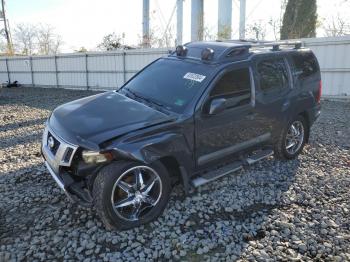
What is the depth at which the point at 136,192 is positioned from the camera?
3609mm

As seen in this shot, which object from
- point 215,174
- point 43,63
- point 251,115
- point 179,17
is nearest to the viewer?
point 215,174

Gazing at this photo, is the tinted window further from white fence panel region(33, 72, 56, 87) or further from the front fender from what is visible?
white fence panel region(33, 72, 56, 87)

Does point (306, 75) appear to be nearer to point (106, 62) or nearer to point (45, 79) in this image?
point (106, 62)

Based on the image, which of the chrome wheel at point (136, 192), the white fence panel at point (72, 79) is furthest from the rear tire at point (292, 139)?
the white fence panel at point (72, 79)

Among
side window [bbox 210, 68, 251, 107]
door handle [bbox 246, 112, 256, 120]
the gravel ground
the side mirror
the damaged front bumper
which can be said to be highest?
side window [bbox 210, 68, 251, 107]

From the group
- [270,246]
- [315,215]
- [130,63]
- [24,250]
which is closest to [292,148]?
[315,215]

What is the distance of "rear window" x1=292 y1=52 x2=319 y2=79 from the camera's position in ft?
18.0

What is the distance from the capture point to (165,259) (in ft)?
10.4

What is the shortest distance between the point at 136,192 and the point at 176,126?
91 centimetres

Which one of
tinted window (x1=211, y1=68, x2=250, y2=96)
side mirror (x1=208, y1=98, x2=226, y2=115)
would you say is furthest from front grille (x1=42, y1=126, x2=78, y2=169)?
tinted window (x1=211, y1=68, x2=250, y2=96)

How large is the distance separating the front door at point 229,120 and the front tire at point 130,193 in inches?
27.9

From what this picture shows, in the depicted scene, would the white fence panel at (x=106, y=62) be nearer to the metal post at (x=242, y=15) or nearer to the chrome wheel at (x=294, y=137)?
the metal post at (x=242, y=15)

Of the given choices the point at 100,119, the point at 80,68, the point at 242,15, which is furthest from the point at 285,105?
the point at 242,15

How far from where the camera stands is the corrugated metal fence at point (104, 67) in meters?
11.4
